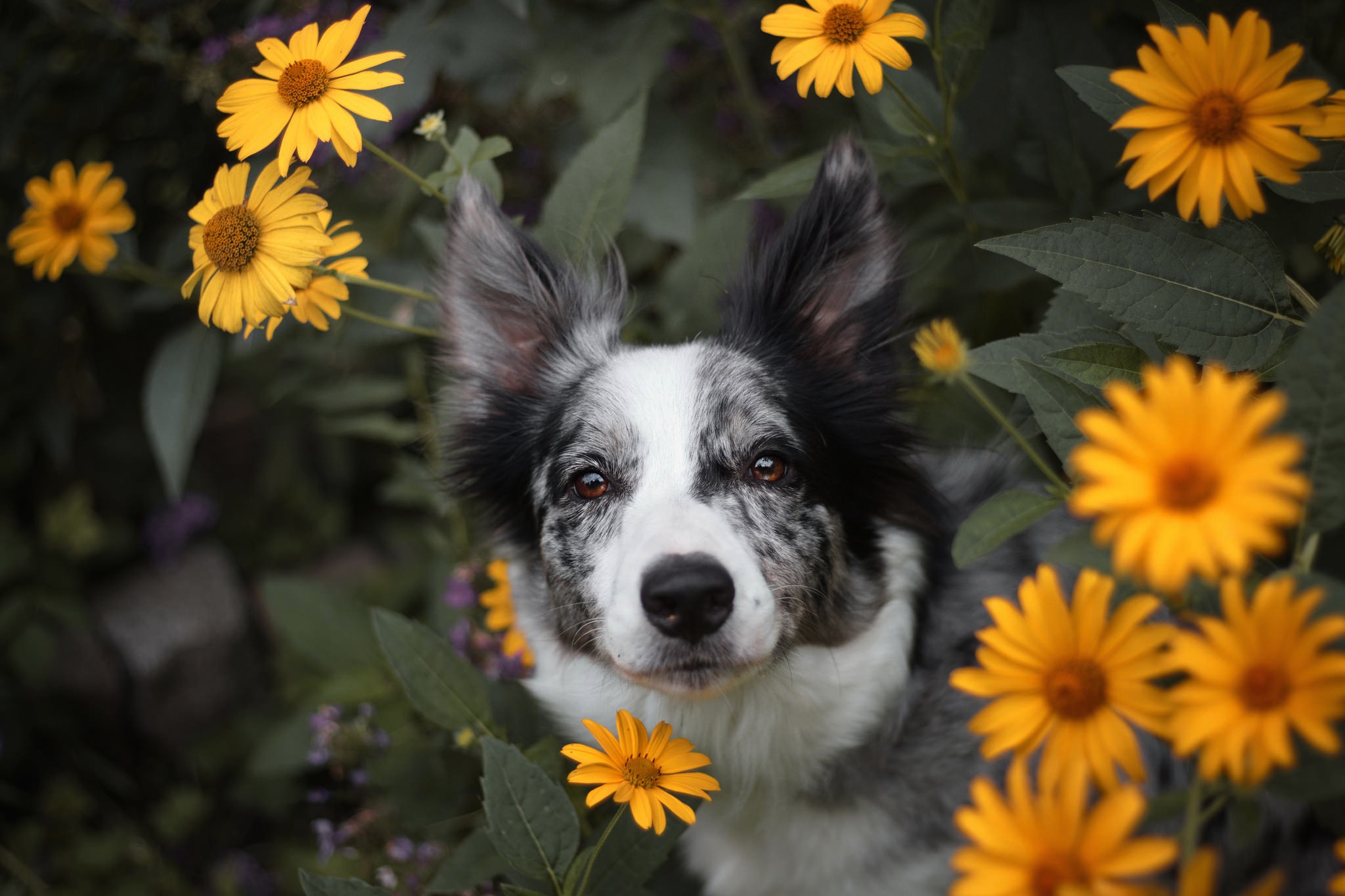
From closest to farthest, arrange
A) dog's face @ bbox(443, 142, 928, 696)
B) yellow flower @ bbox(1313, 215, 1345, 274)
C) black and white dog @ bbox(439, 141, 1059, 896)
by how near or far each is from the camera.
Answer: yellow flower @ bbox(1313, 215, 1345, 274)
dog's face @ bbox(443, 142, 928, 696)
black and white dog @ bbox(439, 141, 1059, 896)

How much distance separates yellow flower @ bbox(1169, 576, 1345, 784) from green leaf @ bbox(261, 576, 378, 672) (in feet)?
7.92

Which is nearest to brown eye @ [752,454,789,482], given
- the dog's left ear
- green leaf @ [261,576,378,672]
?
the dog's left ear

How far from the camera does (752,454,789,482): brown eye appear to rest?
7.04 ft

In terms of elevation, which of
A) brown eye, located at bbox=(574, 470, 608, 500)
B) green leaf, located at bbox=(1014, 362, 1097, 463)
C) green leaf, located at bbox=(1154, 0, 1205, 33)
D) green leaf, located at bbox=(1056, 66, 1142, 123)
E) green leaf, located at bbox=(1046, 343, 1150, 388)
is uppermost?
green leaf, located at bbox=(1154, 0, 1205, 33)

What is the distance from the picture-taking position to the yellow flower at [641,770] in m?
1.44

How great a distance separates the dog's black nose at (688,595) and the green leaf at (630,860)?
0.36 m

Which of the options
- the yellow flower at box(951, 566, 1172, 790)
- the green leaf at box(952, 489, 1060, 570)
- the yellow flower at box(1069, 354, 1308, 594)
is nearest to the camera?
the yellow flower at box(1069, 354, 1308, 594)

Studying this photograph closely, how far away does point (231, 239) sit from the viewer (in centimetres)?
182

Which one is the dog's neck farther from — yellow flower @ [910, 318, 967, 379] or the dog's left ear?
yellow flower @ [910, 318, 967, 379]

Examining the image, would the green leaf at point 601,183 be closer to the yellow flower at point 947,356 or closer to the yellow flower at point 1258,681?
the yellow flower at point 947,356

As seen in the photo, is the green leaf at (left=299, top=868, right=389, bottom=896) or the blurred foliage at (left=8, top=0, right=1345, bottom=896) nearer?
the green leaf at (left=299, top=868, right=389, bottom=896)

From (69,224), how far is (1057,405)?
234 centimetres

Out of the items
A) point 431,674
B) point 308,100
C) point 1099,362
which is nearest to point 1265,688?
point 1099,362

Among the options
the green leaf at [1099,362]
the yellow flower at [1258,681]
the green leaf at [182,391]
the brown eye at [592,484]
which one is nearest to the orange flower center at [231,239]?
the brown eye at [592,484]
